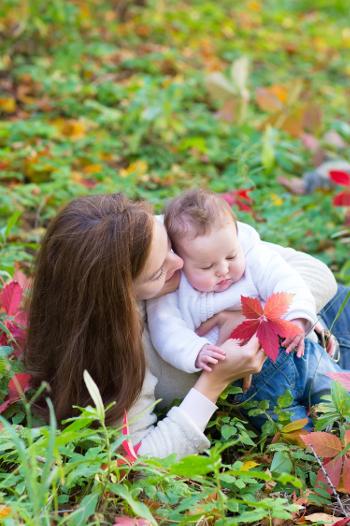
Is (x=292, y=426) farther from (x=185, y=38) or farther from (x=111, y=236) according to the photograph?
(x=185, y=38)

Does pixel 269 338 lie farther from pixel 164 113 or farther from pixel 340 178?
pixel 164 113

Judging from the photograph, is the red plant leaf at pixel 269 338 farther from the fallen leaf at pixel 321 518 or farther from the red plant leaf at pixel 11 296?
the red plant leaf at pixel 11 296

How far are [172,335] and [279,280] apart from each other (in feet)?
1.05

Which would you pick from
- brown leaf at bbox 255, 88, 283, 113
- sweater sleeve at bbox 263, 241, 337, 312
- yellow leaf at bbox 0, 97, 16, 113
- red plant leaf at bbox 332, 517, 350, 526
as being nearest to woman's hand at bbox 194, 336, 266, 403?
sweater sleeve at bbox 263, 241, 337, 312

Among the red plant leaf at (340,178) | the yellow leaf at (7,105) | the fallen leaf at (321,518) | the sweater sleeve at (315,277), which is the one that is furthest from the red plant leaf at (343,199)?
the yellow leaf at (7,105)

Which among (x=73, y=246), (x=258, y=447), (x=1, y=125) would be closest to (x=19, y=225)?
(x=1, y=125)

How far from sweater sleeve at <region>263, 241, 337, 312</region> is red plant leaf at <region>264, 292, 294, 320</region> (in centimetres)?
40

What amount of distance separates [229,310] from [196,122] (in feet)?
7.36

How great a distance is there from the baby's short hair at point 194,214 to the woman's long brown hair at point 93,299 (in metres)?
0.10

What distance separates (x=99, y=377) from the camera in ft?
5.97

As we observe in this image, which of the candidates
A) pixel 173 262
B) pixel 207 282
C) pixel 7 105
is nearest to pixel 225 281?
pixel 207 282

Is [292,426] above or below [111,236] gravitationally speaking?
Answer: below

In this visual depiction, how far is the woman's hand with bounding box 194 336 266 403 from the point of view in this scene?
5.96 ft

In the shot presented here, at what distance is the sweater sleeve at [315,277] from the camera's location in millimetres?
2104
